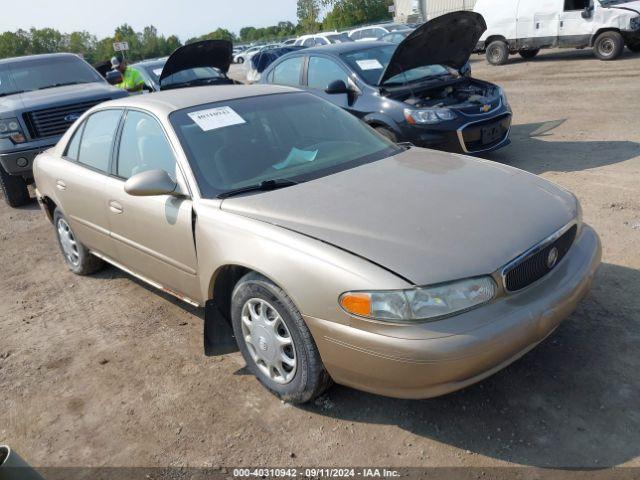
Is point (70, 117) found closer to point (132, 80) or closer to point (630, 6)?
point (132, 80)

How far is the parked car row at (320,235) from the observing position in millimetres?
2387

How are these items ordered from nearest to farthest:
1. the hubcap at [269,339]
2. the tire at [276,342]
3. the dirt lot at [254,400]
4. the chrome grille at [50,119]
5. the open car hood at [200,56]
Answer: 1. the dirt lot at [254,400]
2. the tire at [276,342]
3. the hubcap at [269,339]
4. the chrome grille at [50,119]
5. the open car hood at [200,56]

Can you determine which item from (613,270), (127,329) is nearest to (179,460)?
(127,329)

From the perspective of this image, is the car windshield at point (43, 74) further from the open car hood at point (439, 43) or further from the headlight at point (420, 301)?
the headlight at point (420, 301)

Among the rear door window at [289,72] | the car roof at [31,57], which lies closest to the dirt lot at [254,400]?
the rear door window at [289,72]

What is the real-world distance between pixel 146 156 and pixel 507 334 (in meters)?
2.51

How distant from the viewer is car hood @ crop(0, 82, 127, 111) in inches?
290

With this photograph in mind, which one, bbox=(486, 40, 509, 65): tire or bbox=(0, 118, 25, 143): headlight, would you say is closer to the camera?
bbox=(0, 118, 25, 143): headlight

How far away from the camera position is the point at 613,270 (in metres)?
→ 3.84

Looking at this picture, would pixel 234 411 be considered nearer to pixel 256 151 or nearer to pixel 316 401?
pixel 316 401

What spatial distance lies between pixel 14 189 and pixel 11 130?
978 millimetres

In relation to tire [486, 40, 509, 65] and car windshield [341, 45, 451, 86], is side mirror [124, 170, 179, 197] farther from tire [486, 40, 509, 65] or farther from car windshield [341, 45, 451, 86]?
tire [486, 40, 509, 65]

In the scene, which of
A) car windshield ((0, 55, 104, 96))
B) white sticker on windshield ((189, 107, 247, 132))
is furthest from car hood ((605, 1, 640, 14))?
white sticker on windshield ((189, 107, 247, 132))

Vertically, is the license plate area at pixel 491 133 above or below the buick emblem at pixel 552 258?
below
